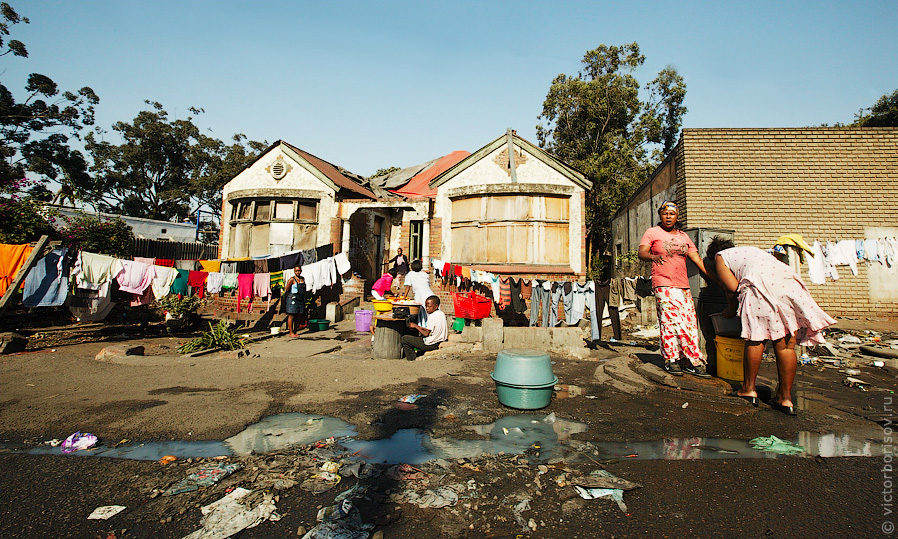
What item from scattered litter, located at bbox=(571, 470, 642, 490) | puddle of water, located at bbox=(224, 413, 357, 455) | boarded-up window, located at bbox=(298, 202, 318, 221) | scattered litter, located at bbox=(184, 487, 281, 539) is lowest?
puddle of water, located at bbox=(224, 413, 357, 455)

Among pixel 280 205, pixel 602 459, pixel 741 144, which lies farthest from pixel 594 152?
pixel 602 459

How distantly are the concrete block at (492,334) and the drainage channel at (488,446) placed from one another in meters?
3.91

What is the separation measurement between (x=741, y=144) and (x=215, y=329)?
13110 millimetres

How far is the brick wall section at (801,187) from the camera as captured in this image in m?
10.0

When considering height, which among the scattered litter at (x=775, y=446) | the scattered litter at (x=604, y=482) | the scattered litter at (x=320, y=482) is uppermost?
the scattered litter at (x=775, y=446)

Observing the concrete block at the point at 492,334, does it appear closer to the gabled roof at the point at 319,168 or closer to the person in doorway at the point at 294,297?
the person in doorway at the point at 294,297

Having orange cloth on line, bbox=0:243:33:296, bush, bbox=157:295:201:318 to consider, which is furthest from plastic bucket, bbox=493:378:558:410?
bush, bbox=157:295:201:318

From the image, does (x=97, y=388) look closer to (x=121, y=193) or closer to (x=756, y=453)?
(x=756, y=453)

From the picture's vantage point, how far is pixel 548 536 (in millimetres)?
2188

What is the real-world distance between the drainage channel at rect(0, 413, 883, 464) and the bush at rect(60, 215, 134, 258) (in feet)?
32.2

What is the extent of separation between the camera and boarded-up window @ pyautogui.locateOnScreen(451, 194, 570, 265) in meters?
11.0

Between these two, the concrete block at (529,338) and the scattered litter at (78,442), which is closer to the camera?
the scattered litter at (78,442)

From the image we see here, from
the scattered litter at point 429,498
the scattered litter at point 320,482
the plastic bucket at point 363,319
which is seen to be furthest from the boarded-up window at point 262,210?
the scattered litter at point 429,498

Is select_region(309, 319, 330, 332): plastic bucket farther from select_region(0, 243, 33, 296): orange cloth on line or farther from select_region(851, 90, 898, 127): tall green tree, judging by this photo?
select_region(851, 90, 898, 127): tall green tree
